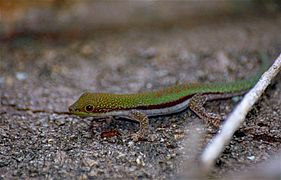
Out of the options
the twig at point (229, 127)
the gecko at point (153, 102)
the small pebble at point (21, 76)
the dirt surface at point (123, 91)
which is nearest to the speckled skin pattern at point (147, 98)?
the gecko at point (153, 102)

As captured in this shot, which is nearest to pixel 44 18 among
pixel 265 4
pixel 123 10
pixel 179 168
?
pixel 123 10

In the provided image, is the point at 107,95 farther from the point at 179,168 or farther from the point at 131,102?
the point at 179,168

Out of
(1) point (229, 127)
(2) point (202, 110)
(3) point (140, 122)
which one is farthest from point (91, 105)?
(1) point (229, 127)

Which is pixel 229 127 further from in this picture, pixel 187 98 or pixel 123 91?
pixel 123 91

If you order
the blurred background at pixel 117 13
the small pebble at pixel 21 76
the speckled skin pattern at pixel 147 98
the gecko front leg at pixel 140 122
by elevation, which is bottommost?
the gecko front leg at pixel 140 122

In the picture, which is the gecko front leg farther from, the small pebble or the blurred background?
the blurred background

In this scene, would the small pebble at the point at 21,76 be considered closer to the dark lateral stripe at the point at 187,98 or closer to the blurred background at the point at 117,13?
the blurred background at the point at 117,13

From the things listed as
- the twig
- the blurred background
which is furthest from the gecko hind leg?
the blurred background

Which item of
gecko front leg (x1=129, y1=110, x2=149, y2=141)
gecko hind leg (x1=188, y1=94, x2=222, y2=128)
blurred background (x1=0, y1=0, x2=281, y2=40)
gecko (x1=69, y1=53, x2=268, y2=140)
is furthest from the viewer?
blurred background (x1=0, y1=0, x2=281, y2=40)
